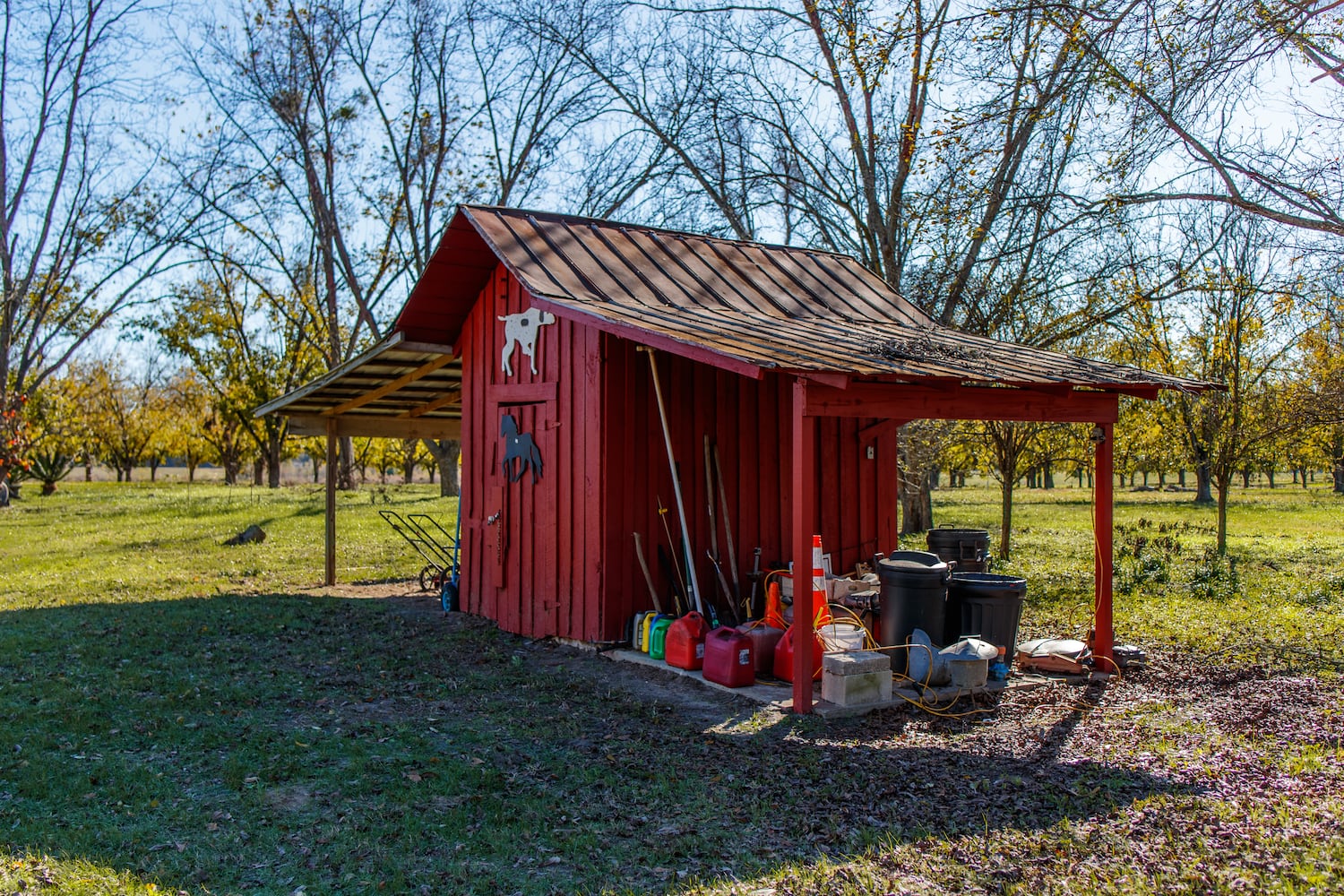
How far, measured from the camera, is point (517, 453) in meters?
9.96

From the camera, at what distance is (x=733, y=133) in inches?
790

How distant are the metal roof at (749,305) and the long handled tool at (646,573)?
2.08 metres

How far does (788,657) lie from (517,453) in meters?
3.78

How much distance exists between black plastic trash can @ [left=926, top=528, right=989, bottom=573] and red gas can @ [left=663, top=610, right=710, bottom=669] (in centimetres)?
300

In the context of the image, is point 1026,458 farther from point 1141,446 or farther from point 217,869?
point 217,869

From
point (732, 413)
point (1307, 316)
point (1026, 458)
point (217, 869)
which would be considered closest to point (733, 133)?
point (1026, 458)

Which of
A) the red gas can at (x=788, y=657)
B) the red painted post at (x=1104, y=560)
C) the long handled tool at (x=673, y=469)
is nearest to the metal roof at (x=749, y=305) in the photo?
the long handled tool at (x=673, y=469)

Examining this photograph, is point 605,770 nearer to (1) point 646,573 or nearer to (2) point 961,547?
(1) point 646,573

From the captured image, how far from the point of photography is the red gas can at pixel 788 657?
751 centimetres

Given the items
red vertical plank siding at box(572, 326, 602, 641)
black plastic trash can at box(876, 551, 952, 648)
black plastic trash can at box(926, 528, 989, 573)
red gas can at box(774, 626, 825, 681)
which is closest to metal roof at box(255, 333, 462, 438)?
red vertical plank siding at box(572, 326, 602, 641)

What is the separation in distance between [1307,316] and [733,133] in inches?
429

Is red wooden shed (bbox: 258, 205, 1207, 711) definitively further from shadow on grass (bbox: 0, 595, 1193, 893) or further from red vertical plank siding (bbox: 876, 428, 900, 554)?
shadow on grass (bbox: 0, 595, 1193, 893)

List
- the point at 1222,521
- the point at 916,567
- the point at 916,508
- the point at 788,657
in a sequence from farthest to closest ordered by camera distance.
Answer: the point at 916,508 → the point at 1222,521 → the point at 916,567 → the point at 788,657

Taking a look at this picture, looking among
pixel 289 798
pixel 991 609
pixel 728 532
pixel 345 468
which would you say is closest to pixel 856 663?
pixel 991 609
